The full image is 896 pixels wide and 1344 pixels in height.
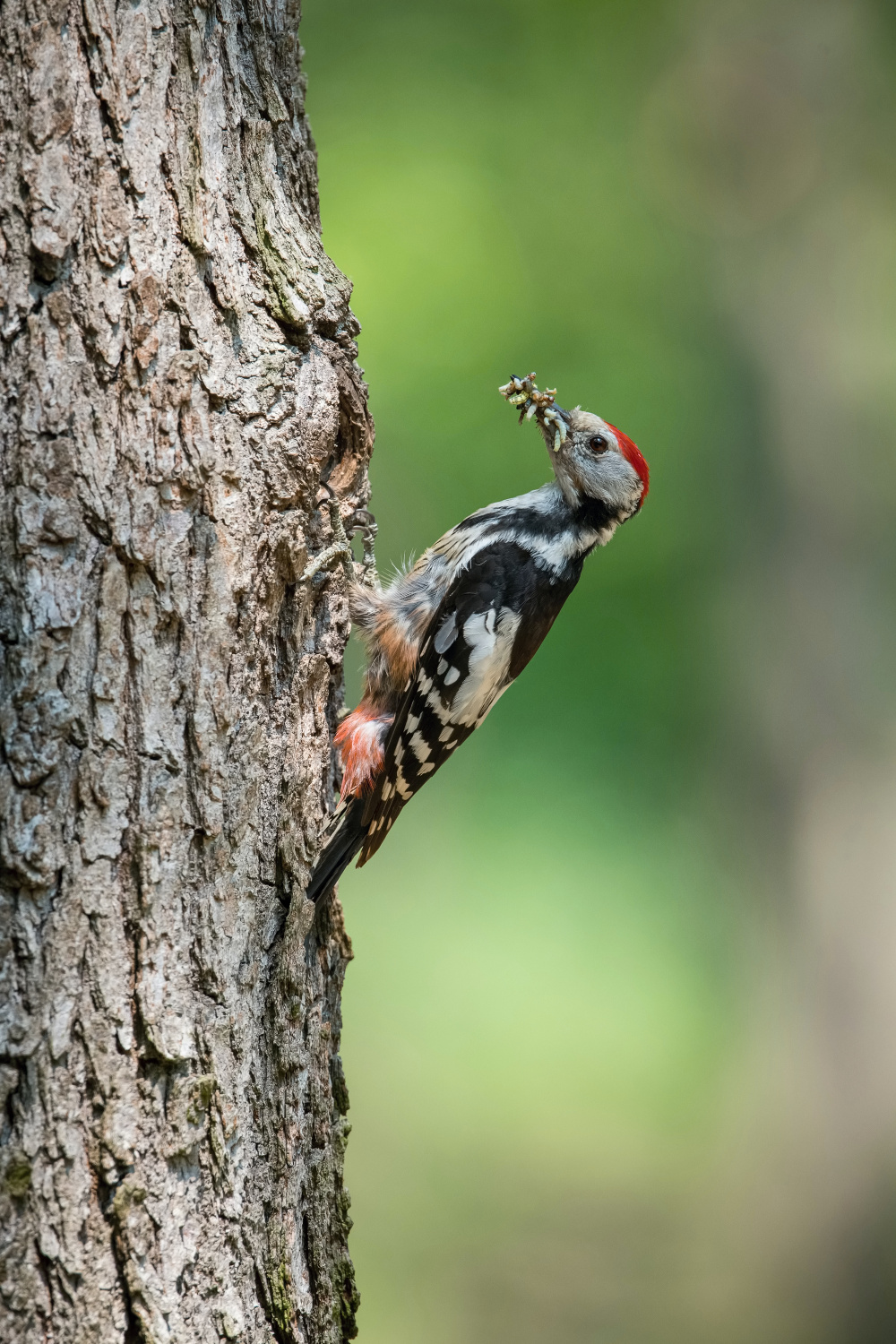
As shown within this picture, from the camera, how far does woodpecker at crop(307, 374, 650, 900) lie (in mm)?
2467

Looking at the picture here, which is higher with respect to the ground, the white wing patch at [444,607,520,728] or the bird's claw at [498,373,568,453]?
the bird's claw at [498,373,568,453]

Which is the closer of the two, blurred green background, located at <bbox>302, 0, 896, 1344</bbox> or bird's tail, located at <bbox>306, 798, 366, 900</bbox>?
bird's tail, located at <bbox>306, 798, 366, 900</bbox>

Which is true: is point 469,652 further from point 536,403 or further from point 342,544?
point 536,403

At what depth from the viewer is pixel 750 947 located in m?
6.57

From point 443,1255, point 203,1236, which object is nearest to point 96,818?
point 203,1236

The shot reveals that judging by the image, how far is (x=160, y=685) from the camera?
159 cm

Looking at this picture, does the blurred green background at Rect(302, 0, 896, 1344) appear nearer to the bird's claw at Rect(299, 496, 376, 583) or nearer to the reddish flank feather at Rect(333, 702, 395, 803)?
the reddish flank feather at Rect(333, 702, 395, 803)

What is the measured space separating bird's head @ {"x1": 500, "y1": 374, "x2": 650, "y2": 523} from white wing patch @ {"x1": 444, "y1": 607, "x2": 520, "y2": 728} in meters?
0.57

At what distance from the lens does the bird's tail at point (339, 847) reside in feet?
6.57

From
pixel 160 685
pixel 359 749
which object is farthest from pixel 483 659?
pixel 160 685

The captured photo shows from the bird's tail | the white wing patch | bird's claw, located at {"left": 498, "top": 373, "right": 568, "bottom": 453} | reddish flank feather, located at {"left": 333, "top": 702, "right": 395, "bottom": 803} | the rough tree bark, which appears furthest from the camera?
bird's claw, located at {"left": 498, "top": 373, "right": 568, "bottom": 453}

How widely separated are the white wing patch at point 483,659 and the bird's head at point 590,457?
0.57 m

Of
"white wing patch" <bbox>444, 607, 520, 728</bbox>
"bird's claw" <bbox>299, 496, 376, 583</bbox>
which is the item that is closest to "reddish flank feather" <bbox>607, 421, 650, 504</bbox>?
"white wing patch" <bbox>444, 607, 520, 728</bbox>

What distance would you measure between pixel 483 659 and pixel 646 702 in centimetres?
566
